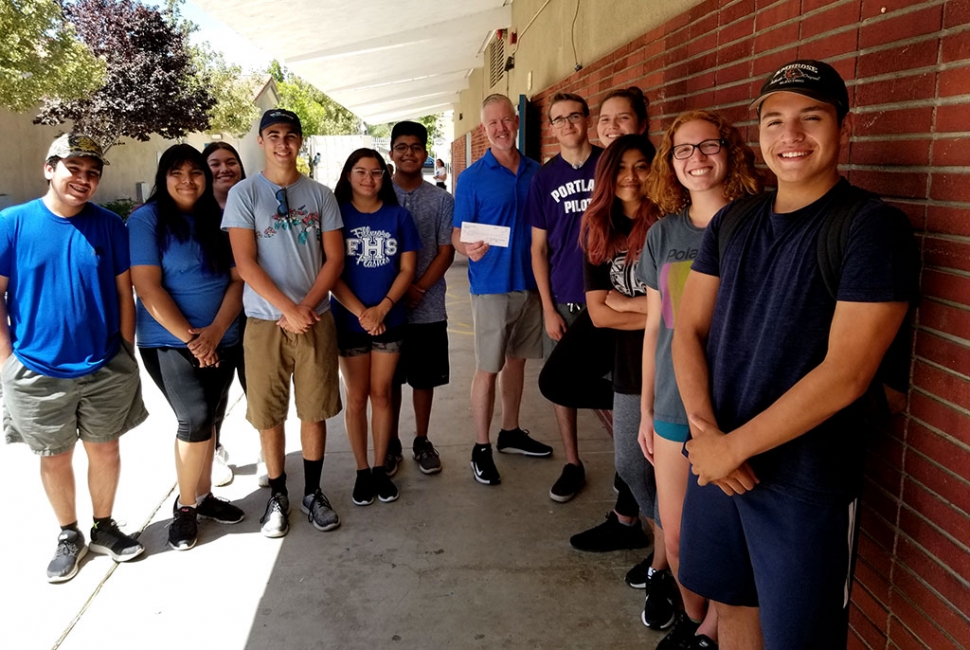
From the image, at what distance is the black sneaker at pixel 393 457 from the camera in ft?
14.4

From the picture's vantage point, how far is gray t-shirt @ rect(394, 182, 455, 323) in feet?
14.1

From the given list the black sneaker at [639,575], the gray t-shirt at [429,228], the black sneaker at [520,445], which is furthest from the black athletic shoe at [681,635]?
the gray t-shirt at [429,228]

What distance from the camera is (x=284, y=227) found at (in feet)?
11.6

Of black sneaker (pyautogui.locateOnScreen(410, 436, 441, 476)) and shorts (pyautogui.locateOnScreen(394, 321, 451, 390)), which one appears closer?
shorts (pyautogui.locateOnScreen(394, 321, 451, 390))

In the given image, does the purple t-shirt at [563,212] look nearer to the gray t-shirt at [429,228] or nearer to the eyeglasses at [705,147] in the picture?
the gray t-shirt at [429,228]

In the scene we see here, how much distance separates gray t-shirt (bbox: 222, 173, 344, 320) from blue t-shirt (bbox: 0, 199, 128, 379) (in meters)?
0.62

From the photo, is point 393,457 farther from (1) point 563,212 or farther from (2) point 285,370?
(1) point 563,212

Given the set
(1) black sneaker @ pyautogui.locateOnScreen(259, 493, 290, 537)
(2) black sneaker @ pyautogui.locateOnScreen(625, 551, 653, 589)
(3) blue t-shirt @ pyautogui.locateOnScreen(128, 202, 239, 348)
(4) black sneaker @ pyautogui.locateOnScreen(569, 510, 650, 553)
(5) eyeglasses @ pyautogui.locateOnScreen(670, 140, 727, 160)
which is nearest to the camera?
(5) eyeglasses @ pyautogui.locateOnScreen(670, 140, 727, 160)

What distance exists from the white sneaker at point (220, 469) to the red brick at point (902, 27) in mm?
3858

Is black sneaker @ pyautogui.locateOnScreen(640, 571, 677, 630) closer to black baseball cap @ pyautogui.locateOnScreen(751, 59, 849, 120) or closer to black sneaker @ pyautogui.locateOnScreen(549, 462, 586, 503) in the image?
black sneaker @ pyautogui.locateOnScreen(549, 462, 586, 503)

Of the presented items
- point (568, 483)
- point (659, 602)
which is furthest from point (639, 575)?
point (568, 483)

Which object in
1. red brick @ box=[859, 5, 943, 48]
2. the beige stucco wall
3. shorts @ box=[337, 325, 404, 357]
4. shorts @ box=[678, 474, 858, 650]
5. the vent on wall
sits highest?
the vent on wall

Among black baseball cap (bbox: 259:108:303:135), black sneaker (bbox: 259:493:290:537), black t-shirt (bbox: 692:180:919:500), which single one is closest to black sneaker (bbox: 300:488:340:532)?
black sneaker (bbox: 259:493:290:537)

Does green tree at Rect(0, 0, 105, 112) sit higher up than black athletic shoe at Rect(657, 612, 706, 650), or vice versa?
green tree at Rect(0, 0, 105, 112)
